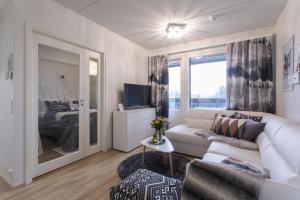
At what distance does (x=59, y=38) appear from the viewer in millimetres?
2254

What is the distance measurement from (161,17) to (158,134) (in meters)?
1.97

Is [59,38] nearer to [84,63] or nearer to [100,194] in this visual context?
[84,63]

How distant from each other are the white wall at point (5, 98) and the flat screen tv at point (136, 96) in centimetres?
190

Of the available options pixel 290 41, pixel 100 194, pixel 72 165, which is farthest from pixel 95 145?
pixel 290 41

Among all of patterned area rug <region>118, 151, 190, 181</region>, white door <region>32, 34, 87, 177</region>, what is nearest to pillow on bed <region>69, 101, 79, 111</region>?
white door <region>32, 34, 87, 177</region>

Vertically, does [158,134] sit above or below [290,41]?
below

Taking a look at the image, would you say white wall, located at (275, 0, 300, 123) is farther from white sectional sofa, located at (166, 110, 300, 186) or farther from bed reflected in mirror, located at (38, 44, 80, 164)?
bed reflected in mirror, located at (38, 44, 80, 164)

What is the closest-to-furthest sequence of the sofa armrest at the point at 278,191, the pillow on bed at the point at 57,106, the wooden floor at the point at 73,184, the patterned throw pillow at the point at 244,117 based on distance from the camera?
the sofa armrest at the point at 278,191, the wooden floor at the point at 73,184, the pillow on bed at the point at 57,106, the patterned throw pillow at the point at 244,117

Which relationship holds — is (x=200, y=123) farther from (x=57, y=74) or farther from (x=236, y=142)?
(x=57, y=74)

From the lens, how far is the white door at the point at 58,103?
211 cm

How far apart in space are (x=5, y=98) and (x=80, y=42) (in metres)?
1.33

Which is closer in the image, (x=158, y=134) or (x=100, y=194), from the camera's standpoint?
(x=100, y=194)

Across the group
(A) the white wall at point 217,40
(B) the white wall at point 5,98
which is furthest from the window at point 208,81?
(B) the white wall at point 5,98

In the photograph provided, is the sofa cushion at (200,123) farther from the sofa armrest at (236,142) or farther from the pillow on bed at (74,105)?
the pillow on bed at (74,105)
